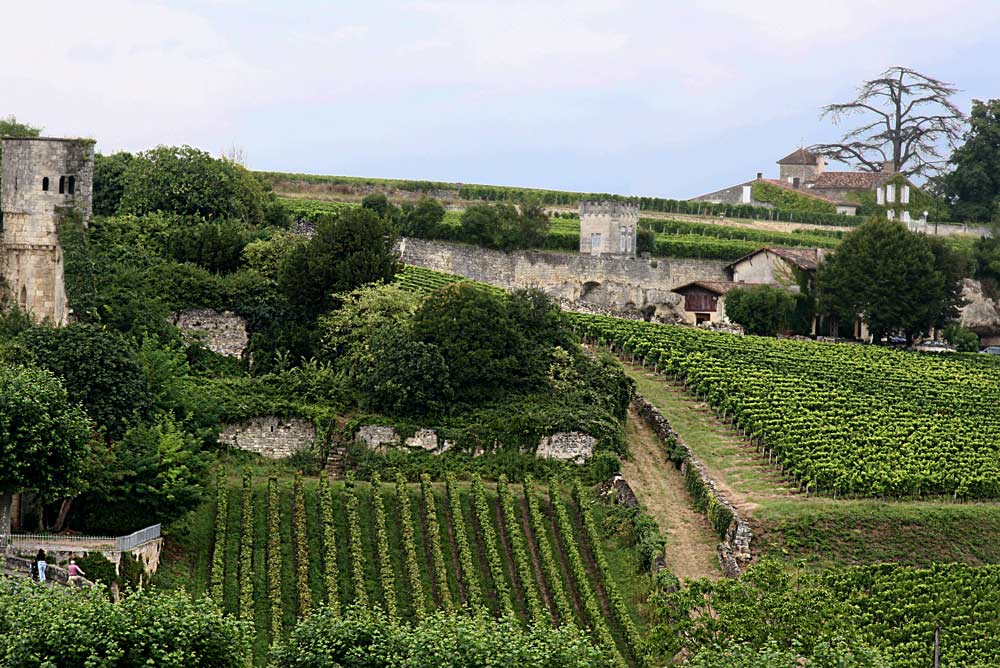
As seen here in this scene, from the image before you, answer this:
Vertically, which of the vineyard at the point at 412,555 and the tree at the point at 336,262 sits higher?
the tree at the point at 336,262

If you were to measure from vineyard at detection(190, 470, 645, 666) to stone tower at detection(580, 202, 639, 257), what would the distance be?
30.1m

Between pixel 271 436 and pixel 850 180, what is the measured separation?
5585cm

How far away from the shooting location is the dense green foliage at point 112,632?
33469 millimetres

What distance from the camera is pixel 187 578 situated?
146 ft

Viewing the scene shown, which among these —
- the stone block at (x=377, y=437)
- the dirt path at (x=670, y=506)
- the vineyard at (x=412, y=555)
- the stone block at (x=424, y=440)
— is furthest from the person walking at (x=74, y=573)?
the dirt path at (x=670, y=506)

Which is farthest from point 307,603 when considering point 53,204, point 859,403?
point 859,403

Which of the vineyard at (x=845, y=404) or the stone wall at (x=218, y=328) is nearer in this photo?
the vineyard at (x=845, y=404)

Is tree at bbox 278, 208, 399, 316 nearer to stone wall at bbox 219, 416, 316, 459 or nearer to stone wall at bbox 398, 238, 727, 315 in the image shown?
stone wall at bbox 219, 416, 316, 459

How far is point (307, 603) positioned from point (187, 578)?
289 cm

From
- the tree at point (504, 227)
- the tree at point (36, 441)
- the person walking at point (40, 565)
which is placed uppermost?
the tree at point (504, 227)

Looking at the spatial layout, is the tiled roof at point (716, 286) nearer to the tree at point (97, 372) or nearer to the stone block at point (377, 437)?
the stone block at point (377, 437)

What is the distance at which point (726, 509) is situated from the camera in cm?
5203

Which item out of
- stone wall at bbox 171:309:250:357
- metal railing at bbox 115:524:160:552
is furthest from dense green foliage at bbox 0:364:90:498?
stone wall at bbox 171:309:250:357

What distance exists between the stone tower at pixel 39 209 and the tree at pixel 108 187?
6.22 meters
